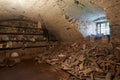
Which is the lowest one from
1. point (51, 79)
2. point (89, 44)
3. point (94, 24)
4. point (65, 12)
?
point (51, 79)

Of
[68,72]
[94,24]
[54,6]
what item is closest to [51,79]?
[68,72]

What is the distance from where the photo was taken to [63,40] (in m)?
7.25

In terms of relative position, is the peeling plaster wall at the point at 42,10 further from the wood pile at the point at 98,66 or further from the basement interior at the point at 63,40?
the wood pile at the point at 98,66

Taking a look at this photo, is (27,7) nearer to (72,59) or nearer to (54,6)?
(54,6)

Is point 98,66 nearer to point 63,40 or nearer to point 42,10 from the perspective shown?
point 42,10

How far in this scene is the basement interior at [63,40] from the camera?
356 centimetres

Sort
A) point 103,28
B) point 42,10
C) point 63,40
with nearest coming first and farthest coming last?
point 42,10 < point 103,28 < point 63,40

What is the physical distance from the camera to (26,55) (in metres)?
6.72

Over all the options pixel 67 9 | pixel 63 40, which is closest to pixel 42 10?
pixel 67 9

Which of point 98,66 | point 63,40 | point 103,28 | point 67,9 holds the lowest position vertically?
point 98,66

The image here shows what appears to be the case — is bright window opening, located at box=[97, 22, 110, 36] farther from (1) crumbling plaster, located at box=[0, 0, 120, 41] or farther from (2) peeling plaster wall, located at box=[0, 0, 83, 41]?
(2) peeling plaster wall, located at box=[0, 0, 83, 41]

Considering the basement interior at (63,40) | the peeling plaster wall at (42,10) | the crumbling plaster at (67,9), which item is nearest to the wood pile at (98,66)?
the basement interior at (63,40)

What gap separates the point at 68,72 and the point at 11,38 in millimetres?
3696

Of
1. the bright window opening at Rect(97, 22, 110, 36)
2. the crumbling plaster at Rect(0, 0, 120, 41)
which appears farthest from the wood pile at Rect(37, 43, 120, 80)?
the crumbling plaster at Rect(0, 0, 120, 41)
